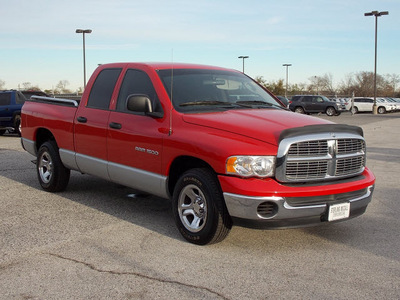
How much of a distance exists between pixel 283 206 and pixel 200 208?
0.89m

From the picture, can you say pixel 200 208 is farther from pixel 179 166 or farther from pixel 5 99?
pixel 5 99

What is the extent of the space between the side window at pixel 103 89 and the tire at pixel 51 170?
112cm

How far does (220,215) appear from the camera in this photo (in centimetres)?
454

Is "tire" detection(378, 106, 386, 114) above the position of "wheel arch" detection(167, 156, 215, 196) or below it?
above

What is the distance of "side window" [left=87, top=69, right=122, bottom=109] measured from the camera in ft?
20.4

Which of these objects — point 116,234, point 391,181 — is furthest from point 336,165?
point 391,181

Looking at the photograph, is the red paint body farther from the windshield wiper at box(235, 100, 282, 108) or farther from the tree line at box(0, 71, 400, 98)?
the tree line at box(0, 71, 400, 98)

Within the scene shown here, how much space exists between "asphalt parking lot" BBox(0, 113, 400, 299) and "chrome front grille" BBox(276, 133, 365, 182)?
2.50 ft

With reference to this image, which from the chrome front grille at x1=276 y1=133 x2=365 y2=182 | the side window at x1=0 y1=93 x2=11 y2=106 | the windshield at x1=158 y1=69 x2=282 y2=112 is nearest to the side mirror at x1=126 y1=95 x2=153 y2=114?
the windshield at x1=158 y1=69 x2=282 y2=112

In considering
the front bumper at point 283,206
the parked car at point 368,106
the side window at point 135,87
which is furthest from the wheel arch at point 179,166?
the parked car at point 368,106

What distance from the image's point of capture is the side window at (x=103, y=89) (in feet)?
20.4

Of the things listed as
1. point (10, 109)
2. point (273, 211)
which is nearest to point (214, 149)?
point (273, 211)

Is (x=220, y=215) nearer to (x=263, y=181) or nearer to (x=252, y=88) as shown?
(x=263, y=181)

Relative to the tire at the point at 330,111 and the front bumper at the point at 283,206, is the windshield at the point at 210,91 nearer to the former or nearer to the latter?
the front bumper at the point at 283,206
